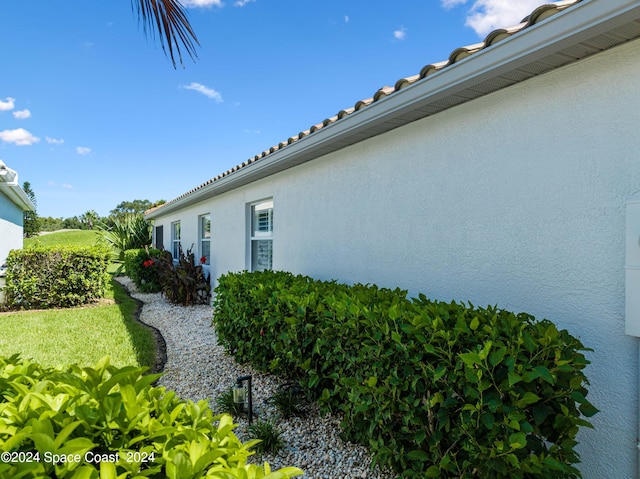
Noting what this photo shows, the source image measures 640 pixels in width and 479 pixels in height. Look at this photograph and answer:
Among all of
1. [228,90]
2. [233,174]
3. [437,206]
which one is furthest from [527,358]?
[228,90]

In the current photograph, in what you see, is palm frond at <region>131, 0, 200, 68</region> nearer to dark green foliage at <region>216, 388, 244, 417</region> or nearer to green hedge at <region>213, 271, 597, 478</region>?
green hedge at <region>213, 271, 597, 478</region>

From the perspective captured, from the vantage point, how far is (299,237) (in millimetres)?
5996

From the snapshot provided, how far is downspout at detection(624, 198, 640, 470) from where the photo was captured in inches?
86.0

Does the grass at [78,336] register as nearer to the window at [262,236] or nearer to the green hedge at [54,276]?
the green hedge at [54,276]

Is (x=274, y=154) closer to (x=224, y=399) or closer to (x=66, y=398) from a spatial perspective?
(x=224, y=399)

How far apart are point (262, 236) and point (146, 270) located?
7559 millimetres

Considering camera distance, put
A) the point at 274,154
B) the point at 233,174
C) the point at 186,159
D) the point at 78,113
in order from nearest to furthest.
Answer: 1. the point at 274,154
2. the point at 233,174
3. the point at 78,113
4. the point at 186,159

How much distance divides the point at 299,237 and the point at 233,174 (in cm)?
213

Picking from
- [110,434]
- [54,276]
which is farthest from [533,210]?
[54,276]

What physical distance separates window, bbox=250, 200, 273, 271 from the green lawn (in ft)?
7.88

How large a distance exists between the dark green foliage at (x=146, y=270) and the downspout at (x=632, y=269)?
484 inches

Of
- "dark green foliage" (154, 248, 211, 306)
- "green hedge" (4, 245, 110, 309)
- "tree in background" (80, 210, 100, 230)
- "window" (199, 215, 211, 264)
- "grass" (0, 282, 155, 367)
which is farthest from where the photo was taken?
"tree in background" (80, 210, 100, 230)

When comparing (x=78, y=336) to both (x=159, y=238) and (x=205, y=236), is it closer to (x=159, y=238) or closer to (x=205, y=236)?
(x=205, y=236)

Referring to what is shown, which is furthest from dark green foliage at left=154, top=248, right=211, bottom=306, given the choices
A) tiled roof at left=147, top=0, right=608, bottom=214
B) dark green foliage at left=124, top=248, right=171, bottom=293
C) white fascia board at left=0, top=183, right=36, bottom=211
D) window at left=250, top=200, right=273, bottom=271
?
tiled roof at left=147, top=0, right=608, bottom=214
